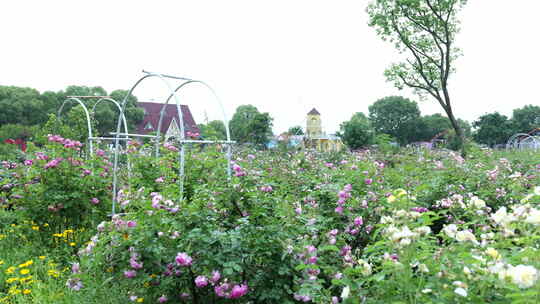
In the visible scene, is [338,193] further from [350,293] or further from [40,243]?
[40,243]

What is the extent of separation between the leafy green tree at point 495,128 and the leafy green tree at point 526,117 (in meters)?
3.85

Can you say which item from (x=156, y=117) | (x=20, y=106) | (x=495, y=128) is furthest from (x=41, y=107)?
(x=495, y=128)

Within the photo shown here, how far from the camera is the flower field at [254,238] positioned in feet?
5.35

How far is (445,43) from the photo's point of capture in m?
18.5

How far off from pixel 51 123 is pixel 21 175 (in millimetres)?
3906

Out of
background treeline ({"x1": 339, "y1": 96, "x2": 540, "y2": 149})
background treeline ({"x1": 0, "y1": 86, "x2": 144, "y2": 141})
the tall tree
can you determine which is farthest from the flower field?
background treeline ({"x1": 339, "y1": 96, "x2": 540, "y2": 149})

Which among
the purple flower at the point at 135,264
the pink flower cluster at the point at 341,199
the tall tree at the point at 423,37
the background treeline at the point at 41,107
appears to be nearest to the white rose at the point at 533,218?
the pink flower cluster at the point at 341,199

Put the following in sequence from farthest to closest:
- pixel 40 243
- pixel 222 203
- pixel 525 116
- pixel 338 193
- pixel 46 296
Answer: pixel 525 116, pixel 40 243, pixel 338 193, pixel 46 296, pixel 222 203

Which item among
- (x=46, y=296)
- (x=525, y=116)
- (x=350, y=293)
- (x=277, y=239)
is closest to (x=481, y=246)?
(x=350, y=293)

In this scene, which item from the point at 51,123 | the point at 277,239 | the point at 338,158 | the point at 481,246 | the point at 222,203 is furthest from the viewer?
the point at 338,158

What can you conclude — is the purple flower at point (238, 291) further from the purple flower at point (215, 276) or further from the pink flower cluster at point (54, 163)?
the pink flower cluster at point (54, 163)

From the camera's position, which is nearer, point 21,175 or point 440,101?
point 21,175

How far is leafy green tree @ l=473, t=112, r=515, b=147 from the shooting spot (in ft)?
169

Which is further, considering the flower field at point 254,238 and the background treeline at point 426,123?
the background treeline at point 426,123
